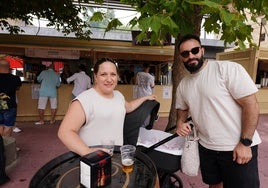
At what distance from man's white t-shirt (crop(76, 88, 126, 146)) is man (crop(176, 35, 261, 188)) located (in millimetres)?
717

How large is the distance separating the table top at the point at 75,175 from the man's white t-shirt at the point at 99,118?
0.62ft

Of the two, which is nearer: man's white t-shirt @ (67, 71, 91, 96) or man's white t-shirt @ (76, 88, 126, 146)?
man's white t-shirt @ (76, 88, 126, 146)

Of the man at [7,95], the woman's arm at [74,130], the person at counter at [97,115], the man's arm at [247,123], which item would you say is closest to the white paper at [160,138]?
the person at counter at [97,115]

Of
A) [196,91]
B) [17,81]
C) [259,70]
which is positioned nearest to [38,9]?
[17,81]

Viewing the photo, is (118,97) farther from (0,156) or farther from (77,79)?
(77,79)

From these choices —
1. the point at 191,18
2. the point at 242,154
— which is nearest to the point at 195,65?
the point at 191,18

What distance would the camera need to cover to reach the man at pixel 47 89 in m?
6.79

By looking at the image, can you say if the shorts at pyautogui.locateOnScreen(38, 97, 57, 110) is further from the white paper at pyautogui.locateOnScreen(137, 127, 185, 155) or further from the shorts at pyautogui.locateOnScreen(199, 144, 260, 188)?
the shorts at pyautogui.locateOnScreen(199, 144, 260, 188)

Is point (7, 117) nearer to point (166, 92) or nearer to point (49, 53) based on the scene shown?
point (49, 53)

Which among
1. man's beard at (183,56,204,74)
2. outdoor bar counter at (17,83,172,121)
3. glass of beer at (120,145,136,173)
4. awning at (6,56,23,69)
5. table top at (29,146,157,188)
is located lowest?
outdoor bar counter at (17,83,172,121)

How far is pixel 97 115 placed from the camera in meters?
1.78

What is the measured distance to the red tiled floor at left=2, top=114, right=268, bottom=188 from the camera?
3527 millimetres

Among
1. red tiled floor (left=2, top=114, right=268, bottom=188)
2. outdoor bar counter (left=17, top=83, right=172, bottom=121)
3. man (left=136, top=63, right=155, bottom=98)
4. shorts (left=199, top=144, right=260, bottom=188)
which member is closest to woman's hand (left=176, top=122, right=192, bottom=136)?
shorts (left=199, top=144, right=260, bottom=188)

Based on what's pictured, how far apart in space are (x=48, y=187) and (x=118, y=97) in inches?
35.6
